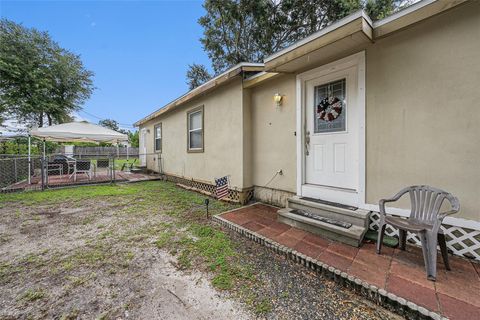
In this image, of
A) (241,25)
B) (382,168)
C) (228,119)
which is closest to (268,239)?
(382,168)

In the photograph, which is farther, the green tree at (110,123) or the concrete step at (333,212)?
the green tree at (110,123)

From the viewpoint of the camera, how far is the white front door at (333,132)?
9.73 ft

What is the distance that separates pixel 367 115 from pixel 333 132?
22.0 inches

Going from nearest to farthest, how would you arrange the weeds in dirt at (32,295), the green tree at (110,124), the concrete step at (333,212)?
the weeds in dirt at (32,295)
the concrete step at (333,212)
the green tree at (110,124)

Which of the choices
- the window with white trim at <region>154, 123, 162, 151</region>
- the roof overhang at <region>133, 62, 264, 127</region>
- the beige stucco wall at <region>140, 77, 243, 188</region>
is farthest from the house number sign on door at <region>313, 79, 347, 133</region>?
the window with white trim at <region>154, 123, 162, 151</region>

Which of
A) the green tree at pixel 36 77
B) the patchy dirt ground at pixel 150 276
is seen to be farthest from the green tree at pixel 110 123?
the patchy dirt ground at pixel 150 276

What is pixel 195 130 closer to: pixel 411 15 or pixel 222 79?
pixel 222 79

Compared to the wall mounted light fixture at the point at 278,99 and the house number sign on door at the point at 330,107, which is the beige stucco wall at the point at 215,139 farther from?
the house number sign on door at the point at 330,107

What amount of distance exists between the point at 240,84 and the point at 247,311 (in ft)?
13.7

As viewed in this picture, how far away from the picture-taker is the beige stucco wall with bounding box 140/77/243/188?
4590 mm

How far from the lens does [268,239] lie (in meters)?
2.66

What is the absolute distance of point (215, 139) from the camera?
5.29 metres

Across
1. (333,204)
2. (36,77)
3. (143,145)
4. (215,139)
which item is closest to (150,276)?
(333,204)

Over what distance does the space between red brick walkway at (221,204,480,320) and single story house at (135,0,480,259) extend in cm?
48
